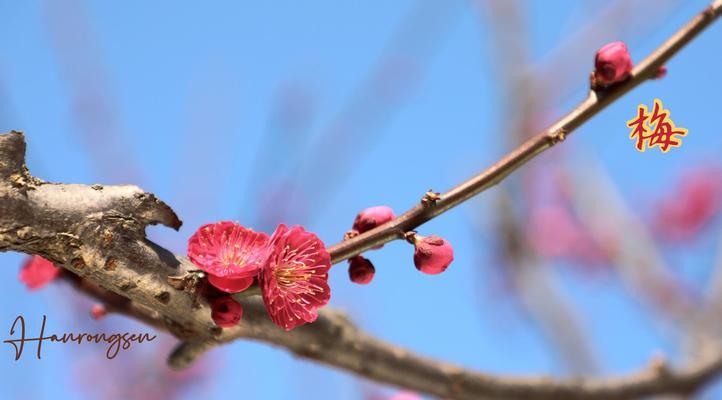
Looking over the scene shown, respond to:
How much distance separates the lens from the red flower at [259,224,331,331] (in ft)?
3.45

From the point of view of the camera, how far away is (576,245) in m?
5.25

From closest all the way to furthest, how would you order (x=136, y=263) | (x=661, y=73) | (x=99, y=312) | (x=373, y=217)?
(x=136, y=263), (x=373, y=217), (x=661, y=73), (x=99, y=312)

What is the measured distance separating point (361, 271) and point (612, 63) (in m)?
0.54

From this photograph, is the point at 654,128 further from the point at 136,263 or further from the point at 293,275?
the point at 136,263

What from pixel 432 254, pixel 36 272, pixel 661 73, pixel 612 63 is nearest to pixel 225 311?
pixel 432 254

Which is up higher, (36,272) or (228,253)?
(36,272)

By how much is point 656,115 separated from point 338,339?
0.76 meters

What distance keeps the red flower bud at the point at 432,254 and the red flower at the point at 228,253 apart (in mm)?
234

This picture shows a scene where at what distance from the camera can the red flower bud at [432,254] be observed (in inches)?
42.4

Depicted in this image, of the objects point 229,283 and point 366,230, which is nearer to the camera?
point 229,283

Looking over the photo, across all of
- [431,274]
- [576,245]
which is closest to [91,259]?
[431,274]

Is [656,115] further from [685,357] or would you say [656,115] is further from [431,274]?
[685,357]

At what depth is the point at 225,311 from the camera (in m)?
1.06

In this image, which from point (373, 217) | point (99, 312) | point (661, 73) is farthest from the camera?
point (99, 312)
